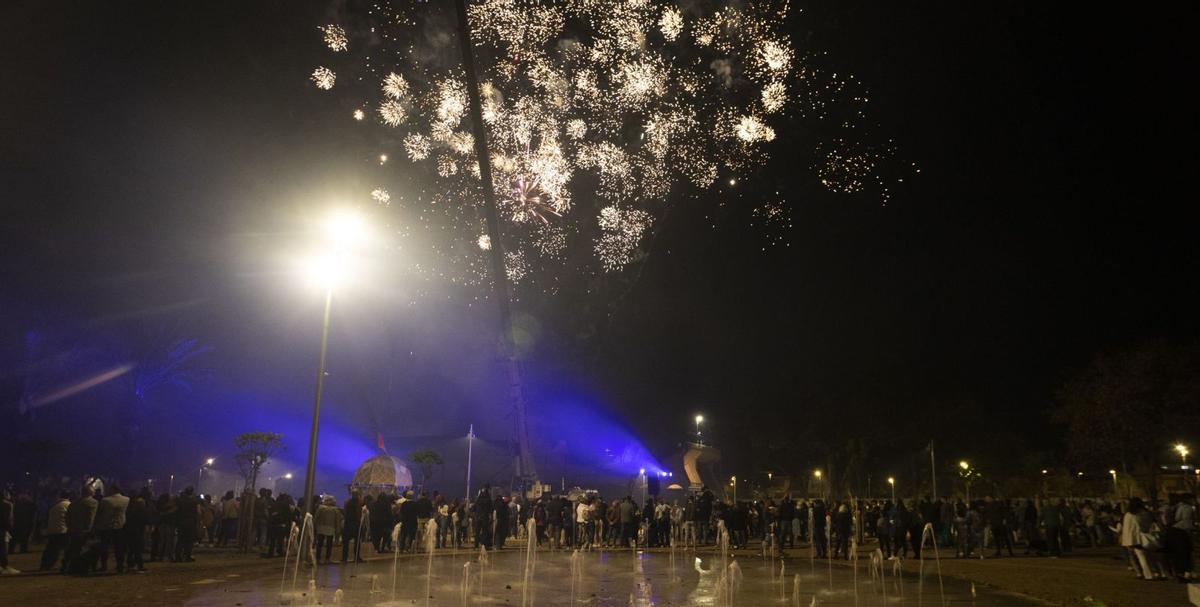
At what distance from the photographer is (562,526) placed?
25.2 metres

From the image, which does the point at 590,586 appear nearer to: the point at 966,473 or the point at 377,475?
the point at 377,475

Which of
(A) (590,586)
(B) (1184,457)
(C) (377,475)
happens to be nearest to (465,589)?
(A) (590,586)

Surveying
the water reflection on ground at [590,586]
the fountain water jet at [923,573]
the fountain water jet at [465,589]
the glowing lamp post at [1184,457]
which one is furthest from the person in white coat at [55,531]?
the glowing lamp post at [1184,457]

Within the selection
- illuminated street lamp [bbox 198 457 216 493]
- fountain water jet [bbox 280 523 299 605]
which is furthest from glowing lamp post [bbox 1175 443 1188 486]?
illuminated street lamp [bbox 198 457 216 493]

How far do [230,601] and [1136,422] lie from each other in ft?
121

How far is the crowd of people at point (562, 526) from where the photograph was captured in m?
15.3

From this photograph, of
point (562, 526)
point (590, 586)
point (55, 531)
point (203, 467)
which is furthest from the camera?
point (203, 467)

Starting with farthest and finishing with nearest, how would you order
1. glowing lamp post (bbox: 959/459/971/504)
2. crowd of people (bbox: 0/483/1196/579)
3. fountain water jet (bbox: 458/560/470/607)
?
glowing lamp post (bbox: 959/459/971/504) → crowd of people (bbox: 0/483/1196/579) → fountain water jet (bbox: 458/560/470/607)

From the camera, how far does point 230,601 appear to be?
11.4 metres

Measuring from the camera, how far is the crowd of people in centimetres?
1534

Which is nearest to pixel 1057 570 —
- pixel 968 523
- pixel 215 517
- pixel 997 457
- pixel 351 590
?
pixel 968 523

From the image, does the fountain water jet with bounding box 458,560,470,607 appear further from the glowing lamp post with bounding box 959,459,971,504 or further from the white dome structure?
the glowing lamp post with bounding box 959,459,971,504

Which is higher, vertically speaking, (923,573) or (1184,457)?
(1184,457)

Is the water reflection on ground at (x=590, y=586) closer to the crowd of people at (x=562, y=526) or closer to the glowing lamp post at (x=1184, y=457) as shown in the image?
the crowd of people at (x=562, y=526)
